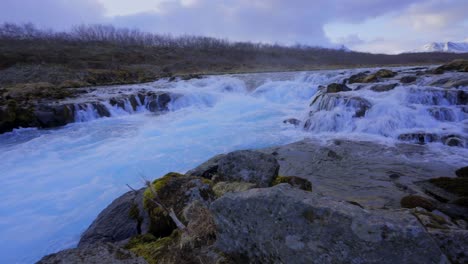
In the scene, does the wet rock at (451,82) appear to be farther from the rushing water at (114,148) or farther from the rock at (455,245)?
the rock at (455,245)

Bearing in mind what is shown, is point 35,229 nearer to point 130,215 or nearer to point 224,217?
point 130,215

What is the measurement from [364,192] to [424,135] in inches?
188

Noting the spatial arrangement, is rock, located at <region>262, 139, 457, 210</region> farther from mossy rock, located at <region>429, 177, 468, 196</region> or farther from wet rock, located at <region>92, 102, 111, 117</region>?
wet rock, located at <region>92, 102, 111, 117</region>

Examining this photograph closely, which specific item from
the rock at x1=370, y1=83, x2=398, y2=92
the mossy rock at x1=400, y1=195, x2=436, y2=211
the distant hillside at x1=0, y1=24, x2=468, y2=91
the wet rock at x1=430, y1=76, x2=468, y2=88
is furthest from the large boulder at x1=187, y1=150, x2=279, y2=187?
the distant hillside at x1=0, y1=24, x2=468, y2=91

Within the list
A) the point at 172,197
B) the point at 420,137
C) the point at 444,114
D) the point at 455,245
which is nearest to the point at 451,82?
the point at 444,114

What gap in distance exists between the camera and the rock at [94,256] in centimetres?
188

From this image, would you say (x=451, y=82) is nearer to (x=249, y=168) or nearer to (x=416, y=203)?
(x=416, y=203)

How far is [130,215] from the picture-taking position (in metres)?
3.70

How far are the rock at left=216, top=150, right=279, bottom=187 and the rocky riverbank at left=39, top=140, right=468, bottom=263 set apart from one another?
0.02 meters

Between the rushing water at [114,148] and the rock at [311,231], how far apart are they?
14.0 feet

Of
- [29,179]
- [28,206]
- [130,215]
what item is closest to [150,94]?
[29,179]

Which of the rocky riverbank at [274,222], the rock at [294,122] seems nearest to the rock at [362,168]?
the rocky riverbank at [274,222]

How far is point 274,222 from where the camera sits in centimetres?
172

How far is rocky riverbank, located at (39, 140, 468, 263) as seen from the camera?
139cm
